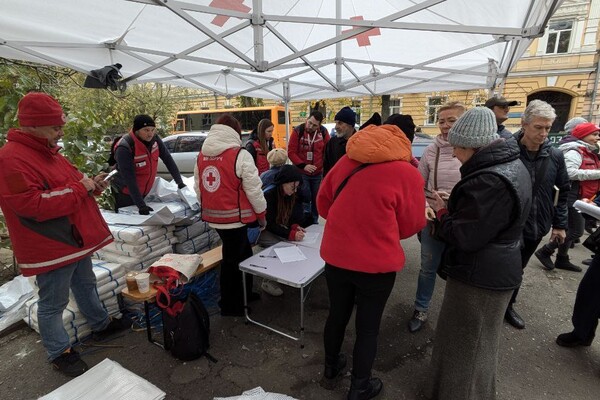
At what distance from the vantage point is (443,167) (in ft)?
7.84

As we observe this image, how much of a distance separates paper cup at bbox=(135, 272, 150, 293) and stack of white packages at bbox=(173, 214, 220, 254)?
3.80 feet

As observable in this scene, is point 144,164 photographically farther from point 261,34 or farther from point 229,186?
point 261,34

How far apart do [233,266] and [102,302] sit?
1101mm

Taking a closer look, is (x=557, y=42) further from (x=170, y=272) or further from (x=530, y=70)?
(x=170, y=272)

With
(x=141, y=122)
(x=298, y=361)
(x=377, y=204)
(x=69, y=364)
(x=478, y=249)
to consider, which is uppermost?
(x=141, y=122)

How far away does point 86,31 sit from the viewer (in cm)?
323

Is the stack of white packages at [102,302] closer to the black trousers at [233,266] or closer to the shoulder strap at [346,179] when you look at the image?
the black trousers at [233,266]

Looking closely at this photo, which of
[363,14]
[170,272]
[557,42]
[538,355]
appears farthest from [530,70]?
[170,272]

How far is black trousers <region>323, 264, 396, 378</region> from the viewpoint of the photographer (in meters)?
1.72

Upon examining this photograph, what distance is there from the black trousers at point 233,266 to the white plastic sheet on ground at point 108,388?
98cm

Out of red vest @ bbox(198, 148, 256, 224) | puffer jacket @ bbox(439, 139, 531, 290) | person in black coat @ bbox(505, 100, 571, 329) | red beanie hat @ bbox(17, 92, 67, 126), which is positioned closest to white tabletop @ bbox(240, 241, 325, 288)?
red vest @ bbox(198, 148, 256, 224)

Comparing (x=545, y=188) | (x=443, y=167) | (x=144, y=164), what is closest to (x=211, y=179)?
(x=144, y=164)

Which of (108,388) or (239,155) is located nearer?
(108,388)

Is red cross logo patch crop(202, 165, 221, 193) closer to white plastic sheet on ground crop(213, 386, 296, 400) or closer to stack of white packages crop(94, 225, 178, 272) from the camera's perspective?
stack of white packages crop(94, 225, 178, 272)
